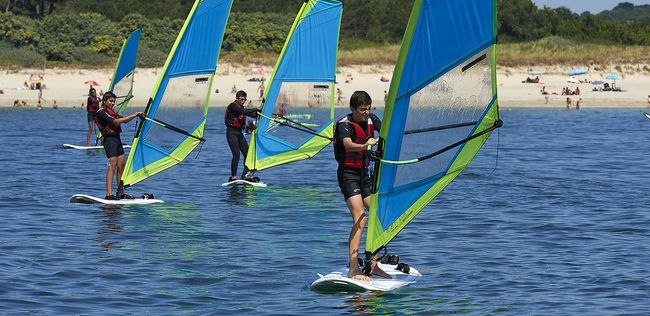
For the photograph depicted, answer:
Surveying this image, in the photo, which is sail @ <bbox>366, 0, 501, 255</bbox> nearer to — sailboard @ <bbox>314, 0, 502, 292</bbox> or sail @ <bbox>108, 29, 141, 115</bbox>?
sailboard @ <bbox>314, 0, 502, 292</bbox>

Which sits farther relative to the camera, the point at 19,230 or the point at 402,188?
the point at 19,230

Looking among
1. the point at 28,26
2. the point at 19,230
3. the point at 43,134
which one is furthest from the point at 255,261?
the point at 28,26

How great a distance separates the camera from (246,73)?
58.4m

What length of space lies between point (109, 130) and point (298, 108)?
512cm

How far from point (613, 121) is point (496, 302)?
37152 millimetres

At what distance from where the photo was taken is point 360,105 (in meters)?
11.6

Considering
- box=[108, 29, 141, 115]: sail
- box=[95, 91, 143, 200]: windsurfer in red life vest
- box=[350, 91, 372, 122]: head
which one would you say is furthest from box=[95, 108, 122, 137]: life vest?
box=[108, 29, 141, 115]: sail

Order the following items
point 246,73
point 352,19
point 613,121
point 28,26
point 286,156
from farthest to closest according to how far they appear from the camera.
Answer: point 352,19 → point 28,26 → point 246,73 → point 613,121 → point 286,156

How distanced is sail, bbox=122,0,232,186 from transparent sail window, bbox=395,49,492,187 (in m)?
8.09

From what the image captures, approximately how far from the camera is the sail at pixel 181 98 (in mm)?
19234

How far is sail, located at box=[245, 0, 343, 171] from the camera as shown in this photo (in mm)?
22453

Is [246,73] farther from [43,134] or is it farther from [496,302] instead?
[496,302]

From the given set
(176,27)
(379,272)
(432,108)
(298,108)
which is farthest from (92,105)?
(176,27)

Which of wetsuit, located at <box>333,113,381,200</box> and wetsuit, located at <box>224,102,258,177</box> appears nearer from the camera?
wetsuit, located at <box>333,113,381,200</box>
